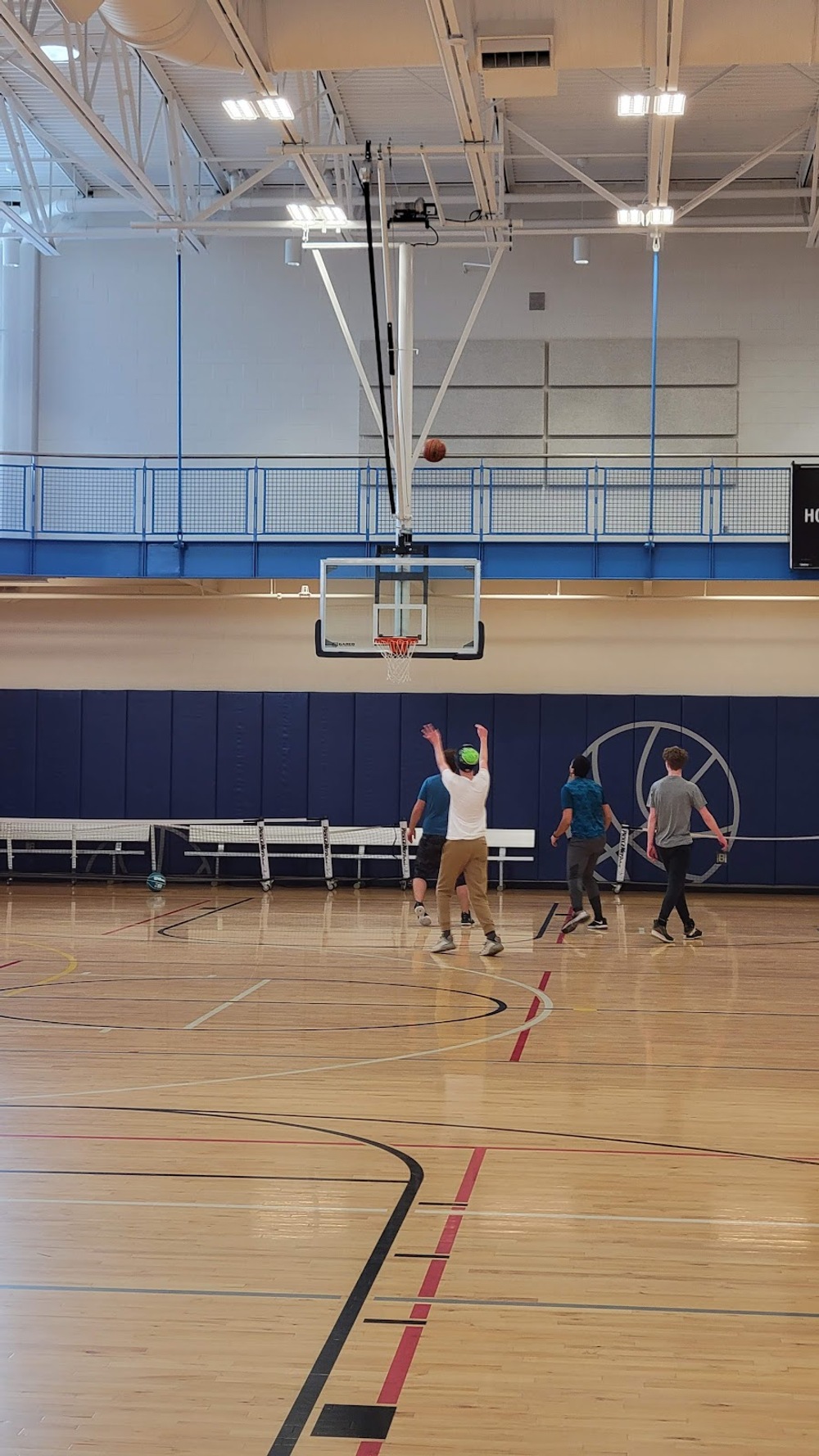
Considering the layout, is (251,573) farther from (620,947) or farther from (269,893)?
(620,947)

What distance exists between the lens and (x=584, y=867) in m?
15.4

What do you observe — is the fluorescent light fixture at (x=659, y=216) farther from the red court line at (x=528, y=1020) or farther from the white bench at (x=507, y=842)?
the red court line at (x=528, y=1020)

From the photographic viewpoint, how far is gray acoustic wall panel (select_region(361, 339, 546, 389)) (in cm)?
2188

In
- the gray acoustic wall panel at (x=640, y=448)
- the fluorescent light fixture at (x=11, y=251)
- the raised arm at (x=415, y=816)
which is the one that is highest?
the fluorescent light fixture at (x=11, y=251)

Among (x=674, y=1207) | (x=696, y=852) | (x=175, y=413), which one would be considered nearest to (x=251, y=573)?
(x=175, y=413)

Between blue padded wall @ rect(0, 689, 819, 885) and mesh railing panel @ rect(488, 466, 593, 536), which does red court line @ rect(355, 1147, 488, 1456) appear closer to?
blue padded wall @ rect(0, 689, 819, 885)

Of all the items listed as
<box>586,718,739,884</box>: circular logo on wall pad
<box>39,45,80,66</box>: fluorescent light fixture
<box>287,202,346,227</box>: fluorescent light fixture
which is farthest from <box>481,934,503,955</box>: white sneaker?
<box>39,45,80,66</box>: fluorescent light fixture

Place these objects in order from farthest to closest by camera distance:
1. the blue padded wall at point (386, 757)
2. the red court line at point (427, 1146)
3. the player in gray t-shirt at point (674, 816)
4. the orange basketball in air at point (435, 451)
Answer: the blue padded wall at point (386, 757), the orange basketball in air at point (435, 451), the player in gray t-shirt at point (674, 816), the red court line at point (427, 1146)

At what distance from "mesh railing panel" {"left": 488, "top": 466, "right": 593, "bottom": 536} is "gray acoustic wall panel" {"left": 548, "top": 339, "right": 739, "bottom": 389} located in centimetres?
155

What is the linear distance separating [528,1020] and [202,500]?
44.9 ft

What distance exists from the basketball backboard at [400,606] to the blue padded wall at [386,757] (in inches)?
130

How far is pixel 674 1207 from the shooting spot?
19.0 ft

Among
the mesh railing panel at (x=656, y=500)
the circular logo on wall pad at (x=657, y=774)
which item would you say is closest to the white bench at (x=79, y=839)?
the circular logo on wall pad at (x=657, y=774)

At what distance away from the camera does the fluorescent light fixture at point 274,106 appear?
13.3 meters
